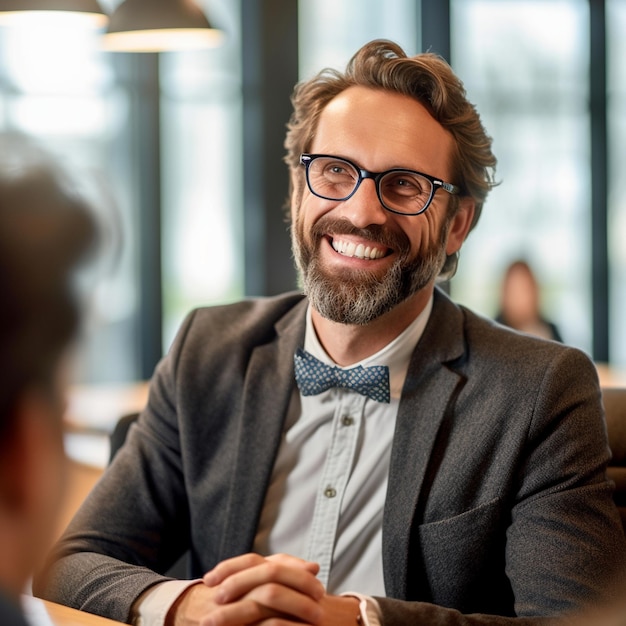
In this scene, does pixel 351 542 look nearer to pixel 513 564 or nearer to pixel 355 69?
pixel 513 564

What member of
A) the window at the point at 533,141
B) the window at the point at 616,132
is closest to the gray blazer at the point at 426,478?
the window at the point at 533,141

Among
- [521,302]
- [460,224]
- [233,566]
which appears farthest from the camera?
[521,302]

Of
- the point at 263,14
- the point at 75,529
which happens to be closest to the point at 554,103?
the point at 263,14

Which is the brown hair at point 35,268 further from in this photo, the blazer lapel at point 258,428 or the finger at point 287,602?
the blazer lapel at point 258,428

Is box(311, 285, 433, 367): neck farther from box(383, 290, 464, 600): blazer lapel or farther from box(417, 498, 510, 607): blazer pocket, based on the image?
box(417, 498, 510, 607): blazer pocket

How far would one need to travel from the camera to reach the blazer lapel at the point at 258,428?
2.06 metres

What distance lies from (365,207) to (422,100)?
291mm

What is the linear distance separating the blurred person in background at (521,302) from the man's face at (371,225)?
14.9 ft

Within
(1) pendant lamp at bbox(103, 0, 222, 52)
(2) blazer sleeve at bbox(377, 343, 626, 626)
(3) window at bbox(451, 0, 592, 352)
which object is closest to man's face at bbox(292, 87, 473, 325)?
(2) blazer sleeve at bbox(377, 343, 626, 626)

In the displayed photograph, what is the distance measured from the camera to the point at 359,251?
2104 millimetres

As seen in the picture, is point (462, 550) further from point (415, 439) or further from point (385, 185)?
point (385, 185)

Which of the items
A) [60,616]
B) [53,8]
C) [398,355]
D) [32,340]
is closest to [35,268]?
[32,340]

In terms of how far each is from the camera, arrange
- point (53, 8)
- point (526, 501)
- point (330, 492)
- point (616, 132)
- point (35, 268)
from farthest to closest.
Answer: point (616, 132), point (53, 8), point (330, 492), point (526, 501), point (35, 268)

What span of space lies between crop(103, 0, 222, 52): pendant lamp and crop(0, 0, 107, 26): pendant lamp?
0.89 ft
